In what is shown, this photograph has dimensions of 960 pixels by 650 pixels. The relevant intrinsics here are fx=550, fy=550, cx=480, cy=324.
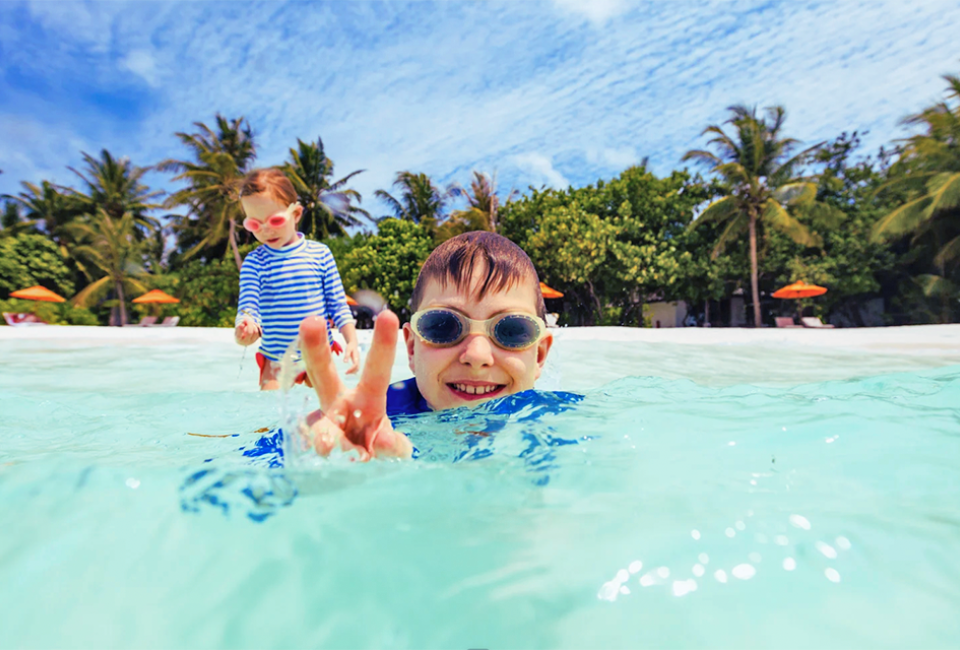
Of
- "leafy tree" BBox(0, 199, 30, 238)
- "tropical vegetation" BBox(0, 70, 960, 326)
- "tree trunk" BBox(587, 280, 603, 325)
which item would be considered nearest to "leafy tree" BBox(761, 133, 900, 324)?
"tropical vegetation" BBox(0, 70, 960, 326)

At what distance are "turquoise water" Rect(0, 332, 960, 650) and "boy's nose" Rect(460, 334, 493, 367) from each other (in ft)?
1.11

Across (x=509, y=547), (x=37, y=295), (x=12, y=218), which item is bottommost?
(x=509, y=547)

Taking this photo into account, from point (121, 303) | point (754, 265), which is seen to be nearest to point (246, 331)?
point (754, 265)

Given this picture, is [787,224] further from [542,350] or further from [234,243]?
[234,243]

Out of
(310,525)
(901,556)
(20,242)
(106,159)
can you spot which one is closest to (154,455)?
(310,525)

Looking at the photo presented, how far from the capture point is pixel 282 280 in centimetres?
354

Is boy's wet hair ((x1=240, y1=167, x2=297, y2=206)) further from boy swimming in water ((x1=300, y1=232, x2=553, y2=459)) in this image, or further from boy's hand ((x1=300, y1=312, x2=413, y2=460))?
boy's hand ((x1=300, y1=312, x2=413, y2=460))

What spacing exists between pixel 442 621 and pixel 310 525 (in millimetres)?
363

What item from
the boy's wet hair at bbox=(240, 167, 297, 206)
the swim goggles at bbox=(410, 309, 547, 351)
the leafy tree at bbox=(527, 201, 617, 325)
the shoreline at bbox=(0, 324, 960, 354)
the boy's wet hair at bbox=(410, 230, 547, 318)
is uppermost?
the leafy tree at bbox=(527, 201, 617, 325)

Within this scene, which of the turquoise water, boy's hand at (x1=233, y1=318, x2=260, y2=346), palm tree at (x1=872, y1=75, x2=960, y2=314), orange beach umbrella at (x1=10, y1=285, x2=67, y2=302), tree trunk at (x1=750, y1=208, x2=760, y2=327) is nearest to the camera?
the turquoise water

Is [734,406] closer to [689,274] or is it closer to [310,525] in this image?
[310,525]

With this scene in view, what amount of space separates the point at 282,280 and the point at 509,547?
2887mm

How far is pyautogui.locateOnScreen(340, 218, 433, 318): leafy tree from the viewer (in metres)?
23.8

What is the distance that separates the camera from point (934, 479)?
1.50 meters
